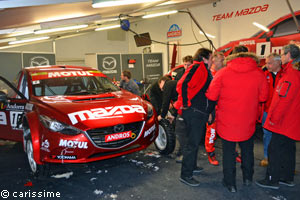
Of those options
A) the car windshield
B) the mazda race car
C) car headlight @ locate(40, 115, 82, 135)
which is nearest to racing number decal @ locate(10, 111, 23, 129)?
the mazda race car

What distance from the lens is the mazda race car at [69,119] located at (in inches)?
130

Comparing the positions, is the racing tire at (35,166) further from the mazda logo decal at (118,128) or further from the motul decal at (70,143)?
the mazda logo decal at (118,128)

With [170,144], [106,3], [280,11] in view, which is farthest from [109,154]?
[280,11]

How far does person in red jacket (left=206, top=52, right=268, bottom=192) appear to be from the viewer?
2.94 m

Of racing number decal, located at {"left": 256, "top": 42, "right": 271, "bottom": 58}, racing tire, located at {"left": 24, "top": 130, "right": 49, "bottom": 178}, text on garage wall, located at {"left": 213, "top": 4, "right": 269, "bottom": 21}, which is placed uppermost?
text on garage wall, located at {"left": 213, "top": 4, "right": 269, "bottom": 21}

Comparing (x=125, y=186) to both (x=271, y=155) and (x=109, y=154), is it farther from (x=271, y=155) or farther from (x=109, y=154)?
(x=271, y=155)

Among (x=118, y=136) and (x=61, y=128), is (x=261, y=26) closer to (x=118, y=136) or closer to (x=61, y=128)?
(x=118, y=136)

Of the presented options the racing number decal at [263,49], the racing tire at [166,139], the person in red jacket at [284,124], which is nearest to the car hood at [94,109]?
the racing tire at [166,139]

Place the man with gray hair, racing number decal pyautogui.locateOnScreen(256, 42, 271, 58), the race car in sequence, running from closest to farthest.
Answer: the man with gray hair → the race car → racing number decal pyautogui.locateOnScreen(256, 42, 271, 58)

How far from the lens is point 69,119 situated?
3.32m

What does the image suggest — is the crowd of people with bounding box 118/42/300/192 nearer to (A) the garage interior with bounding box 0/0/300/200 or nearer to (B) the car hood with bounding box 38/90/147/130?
(A) the garage interior with bounding box 0/0/300/200

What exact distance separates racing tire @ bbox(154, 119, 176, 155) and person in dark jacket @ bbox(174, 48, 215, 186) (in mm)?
1068

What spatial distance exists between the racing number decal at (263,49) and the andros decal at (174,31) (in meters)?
4.80

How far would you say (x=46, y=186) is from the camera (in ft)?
11.1
